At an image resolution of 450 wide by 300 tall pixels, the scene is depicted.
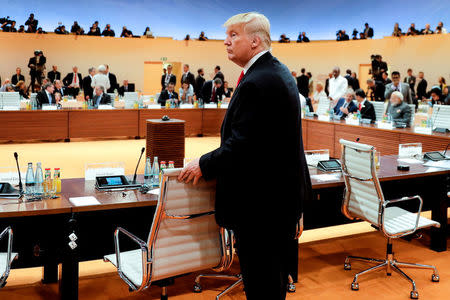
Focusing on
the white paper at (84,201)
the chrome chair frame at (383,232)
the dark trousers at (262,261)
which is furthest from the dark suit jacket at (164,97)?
the dark trousers at (262,261)

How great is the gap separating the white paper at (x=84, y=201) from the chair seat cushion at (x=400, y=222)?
190 cm

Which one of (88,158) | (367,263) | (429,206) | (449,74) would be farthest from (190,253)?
(449,74)

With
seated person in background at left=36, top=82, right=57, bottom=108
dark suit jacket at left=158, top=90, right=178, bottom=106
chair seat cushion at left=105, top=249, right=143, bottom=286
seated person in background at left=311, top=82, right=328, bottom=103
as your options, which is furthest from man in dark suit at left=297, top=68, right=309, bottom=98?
chair seat cushion at left=105, top=249, right=143, bottom=286

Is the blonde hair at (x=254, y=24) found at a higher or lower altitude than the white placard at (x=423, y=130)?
higher

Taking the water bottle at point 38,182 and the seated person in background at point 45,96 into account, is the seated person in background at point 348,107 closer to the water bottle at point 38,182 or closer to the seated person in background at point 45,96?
the seated person in background at point 45,96

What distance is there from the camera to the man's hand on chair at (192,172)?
2.00 m

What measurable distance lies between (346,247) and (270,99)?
8.71 ft

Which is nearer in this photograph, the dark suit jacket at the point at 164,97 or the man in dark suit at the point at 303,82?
the dark suit jacket at the point at 164,97

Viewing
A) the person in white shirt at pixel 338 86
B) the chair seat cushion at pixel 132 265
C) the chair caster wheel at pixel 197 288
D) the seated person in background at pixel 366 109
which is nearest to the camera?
the chair seat cushion at pixel 132 265

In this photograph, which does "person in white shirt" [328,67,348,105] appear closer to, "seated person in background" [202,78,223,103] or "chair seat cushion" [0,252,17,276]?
"seated person in background" [202,78,223,103]

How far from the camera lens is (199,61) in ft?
59.2

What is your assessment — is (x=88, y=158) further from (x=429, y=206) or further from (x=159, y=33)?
(x=159, y=33)

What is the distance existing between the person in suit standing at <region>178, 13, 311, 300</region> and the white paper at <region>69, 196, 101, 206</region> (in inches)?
40.8

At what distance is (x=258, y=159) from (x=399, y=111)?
6153 millimetres
